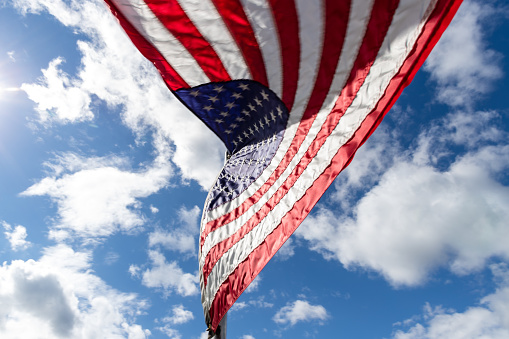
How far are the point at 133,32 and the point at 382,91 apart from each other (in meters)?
3.57

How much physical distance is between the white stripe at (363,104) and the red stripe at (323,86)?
0.13 meters

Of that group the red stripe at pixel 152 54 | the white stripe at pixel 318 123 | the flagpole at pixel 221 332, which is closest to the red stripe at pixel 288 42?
the white stripe at pixel 318 123

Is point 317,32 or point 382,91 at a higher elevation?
point 317,32

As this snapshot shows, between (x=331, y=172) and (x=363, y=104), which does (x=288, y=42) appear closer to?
(x=363, y=104)

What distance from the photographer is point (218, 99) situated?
A: 21.6 ft

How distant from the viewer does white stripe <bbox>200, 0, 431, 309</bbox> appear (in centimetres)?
420

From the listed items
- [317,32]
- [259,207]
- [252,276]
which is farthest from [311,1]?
[252,276]

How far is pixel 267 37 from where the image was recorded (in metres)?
5.56

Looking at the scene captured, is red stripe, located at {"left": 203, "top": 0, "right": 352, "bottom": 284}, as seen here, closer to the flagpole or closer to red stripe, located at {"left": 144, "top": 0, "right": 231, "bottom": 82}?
the flagpole

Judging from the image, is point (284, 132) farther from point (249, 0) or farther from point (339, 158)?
point (249, 0)

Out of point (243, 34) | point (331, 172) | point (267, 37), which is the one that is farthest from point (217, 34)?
point (331, 172)

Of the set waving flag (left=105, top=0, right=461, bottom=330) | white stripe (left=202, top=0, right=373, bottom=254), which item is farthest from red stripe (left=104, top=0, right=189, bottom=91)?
white stripe (left=202, top=0, right=373, bottom=254)

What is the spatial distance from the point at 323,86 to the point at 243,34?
143cm

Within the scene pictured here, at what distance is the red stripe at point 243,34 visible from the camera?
5.41 m
